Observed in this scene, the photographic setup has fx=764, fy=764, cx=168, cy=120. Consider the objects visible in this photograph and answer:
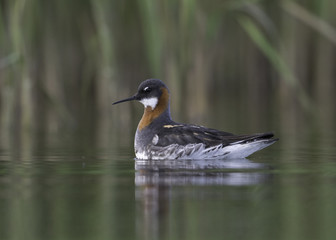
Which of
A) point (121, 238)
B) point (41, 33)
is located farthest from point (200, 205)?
point (41, 33)

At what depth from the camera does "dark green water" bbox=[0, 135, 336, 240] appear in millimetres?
4719

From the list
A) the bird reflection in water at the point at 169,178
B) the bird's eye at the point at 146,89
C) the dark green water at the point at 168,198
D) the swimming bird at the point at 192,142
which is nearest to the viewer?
the dark green water at the point at 168,198

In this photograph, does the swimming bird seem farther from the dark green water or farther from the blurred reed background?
the blurred reed background

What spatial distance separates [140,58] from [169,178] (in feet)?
42.0

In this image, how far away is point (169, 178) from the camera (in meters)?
7.14

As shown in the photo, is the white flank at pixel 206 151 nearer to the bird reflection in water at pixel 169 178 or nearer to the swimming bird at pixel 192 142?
the swimming bird at pixel 192 142

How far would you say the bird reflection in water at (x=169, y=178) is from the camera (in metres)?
5.10

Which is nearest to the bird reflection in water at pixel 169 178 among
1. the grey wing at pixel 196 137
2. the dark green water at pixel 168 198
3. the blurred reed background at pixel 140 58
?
the dark green water at pixel 168 198

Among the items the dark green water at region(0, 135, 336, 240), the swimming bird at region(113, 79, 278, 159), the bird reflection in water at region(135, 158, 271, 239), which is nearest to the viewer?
the dark green water at region(0, 135, 336, 240)

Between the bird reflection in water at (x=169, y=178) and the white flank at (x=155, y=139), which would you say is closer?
the bird reflection in water at (x=169, y=178)

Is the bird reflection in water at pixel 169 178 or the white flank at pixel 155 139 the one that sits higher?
the white flank at pixel 155 139

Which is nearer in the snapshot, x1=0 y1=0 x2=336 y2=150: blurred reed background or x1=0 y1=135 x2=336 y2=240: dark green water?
x1=0 y1=135 x2=336 y2=240: dark green water

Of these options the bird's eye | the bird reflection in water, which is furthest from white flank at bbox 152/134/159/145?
the bird's eye

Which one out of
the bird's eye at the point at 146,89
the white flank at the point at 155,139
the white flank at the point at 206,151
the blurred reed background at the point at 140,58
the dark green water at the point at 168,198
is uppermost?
the blurred reed background at the point at 140,58
